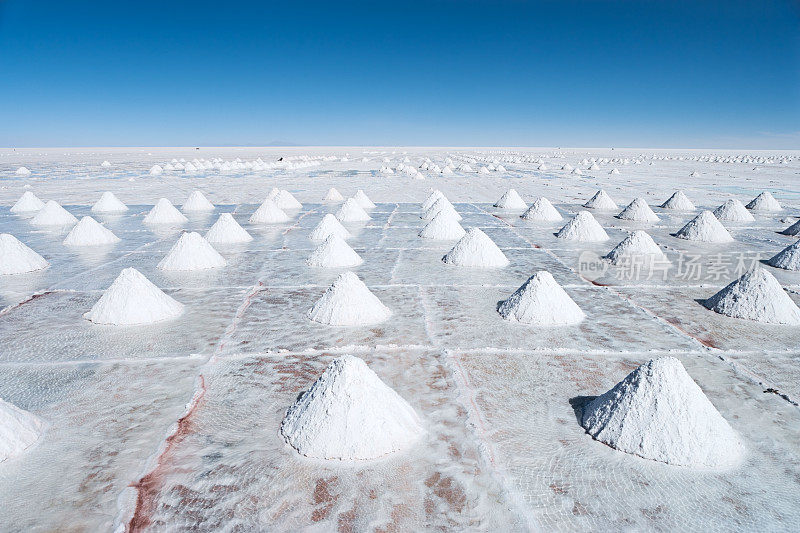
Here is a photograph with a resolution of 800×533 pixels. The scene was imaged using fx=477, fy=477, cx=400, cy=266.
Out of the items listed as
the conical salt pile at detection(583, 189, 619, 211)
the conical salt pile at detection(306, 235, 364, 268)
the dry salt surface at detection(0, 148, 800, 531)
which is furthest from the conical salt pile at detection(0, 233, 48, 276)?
the conical salt pile at detection(583, 189, 619, 211)

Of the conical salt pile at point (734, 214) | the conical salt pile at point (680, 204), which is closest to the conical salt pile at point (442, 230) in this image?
the conical salt pile at point (734, 214)

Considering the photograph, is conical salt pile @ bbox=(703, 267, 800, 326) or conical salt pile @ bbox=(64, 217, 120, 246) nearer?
conical salt pile @ bbox=(703, 267, 800, 326)

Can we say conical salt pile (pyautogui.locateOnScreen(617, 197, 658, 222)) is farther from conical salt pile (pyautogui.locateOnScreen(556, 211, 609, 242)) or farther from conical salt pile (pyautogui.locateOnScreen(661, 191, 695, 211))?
conical salt pile (pyautogui.locateOnScreen(556, 211, 609, 242))

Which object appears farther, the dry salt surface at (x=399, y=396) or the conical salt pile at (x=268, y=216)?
the conical salt pile at (x=268, y=216)

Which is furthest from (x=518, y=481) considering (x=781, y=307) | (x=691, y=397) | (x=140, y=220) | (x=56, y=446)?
(x=140, y=220)

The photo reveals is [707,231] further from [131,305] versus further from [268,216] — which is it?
[131,305]

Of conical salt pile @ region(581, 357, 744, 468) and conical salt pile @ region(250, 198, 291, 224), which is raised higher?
conical salt pile @ region(581, 357, 744, 468)

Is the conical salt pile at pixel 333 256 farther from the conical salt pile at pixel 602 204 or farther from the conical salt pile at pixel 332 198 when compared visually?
the conical salt pile at pixel 602 204
